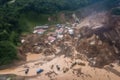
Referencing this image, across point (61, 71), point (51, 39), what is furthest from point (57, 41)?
point (61, 71)

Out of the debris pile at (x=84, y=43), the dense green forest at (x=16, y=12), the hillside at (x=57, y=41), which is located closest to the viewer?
the hillside at (x=57, y=41)

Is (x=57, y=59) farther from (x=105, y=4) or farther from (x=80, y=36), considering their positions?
(x=105, y=4)

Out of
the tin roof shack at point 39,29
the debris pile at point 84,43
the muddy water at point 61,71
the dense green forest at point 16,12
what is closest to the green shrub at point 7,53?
the dense green forest at point 16,12

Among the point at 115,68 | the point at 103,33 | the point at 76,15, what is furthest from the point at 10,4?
the point at 115,68

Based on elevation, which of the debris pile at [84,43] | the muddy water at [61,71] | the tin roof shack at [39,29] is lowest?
the muddy water at [61,71]

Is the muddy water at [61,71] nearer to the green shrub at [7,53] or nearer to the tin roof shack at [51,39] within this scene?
the green shrub at [7,53]

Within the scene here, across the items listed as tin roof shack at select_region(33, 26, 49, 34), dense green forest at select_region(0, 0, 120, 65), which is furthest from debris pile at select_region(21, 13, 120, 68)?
dense green forest at select_region(0, 0, 120, 65)
